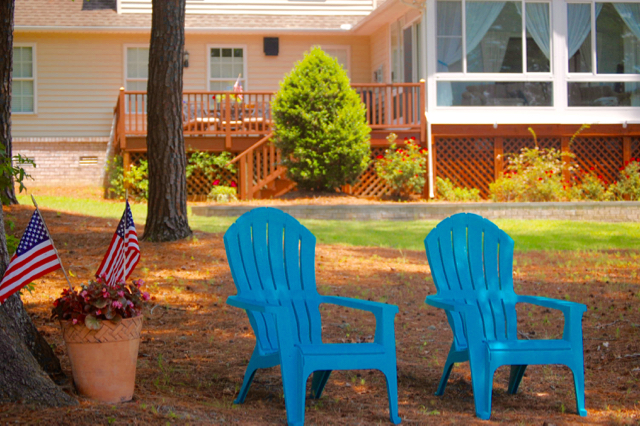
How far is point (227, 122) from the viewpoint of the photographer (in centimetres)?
1521

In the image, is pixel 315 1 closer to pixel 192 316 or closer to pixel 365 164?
pixel 365 164

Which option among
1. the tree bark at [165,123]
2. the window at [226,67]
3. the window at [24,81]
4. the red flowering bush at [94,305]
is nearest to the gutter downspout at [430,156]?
the window at [226,67]

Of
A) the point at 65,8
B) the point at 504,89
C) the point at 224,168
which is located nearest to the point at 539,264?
the point at 504,89

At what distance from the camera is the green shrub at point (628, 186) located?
14.6m

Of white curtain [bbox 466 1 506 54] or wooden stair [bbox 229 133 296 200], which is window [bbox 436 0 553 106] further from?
wooden stair [bbox 229 133 296 200]

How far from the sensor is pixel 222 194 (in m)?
14.5

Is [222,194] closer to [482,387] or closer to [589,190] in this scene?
[589,190]

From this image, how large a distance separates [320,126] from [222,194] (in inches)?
103

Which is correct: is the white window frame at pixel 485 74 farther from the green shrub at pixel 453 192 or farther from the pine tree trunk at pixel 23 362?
the pine tree trunk at pixel 23 362

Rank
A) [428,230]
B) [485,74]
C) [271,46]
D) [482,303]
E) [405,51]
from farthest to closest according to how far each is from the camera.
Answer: [271,46]
[405,51]
[485,74]
[428,230]
[482,303]

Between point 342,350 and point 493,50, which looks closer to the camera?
point 342,350

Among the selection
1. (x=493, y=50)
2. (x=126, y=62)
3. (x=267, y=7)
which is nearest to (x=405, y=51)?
(x=493, y=50)

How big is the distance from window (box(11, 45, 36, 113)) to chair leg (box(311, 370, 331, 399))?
617 inches

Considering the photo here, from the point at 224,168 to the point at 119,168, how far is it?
2.51 metres
